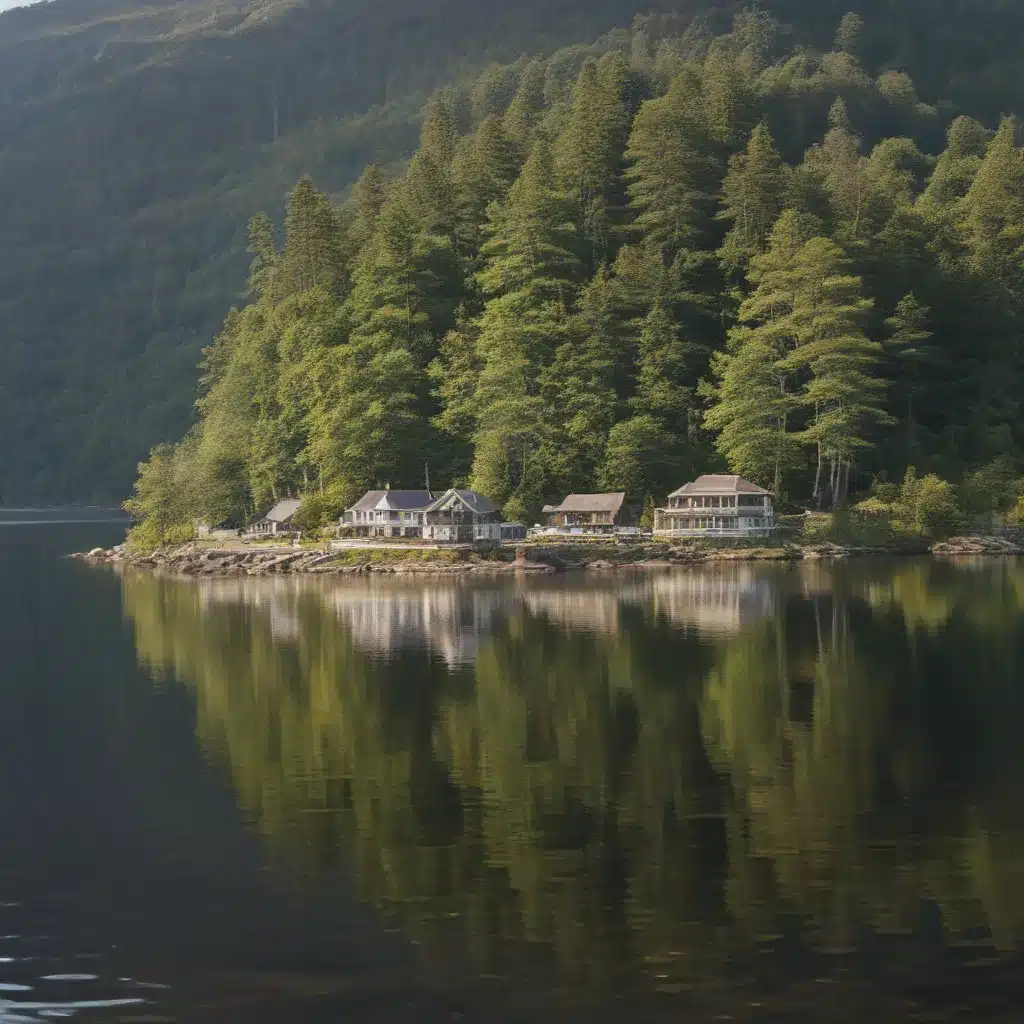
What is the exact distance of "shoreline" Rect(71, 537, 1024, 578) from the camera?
328 feet

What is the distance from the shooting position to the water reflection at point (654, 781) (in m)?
22.3

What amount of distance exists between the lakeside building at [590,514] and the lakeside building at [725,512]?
3572 millimetres

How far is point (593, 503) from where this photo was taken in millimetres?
108562

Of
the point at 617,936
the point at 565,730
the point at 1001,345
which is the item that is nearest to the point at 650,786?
the point at 565,730

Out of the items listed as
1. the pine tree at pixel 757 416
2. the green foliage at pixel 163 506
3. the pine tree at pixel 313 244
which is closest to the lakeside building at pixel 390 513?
the green foliage at pixel 163 506

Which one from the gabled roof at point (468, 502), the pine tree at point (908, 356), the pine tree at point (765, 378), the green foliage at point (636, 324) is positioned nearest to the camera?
the gabled roof at point (468, 502)

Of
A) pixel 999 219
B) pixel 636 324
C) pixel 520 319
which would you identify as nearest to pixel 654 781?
pixel 520 319

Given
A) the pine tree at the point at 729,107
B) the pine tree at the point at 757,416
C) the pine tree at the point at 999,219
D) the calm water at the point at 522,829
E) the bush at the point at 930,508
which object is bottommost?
the calm water at the point at 522,829

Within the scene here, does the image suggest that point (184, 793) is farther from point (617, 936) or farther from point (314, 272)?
point (314, 272)

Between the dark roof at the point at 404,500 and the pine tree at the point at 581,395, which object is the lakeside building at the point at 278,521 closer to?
the dark roof at the point at 404,500

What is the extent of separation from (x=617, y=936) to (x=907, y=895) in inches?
198

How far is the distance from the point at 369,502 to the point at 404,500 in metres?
3.06

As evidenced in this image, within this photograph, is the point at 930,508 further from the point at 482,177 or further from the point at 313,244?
the point at 313,244

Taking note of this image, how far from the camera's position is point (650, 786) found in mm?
31953
